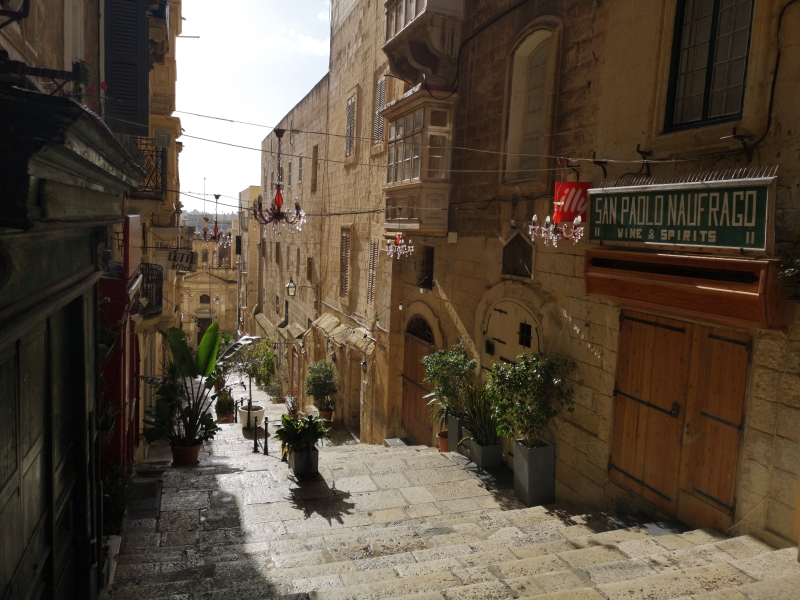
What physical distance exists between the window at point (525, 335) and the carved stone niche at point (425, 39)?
4853 millimetres

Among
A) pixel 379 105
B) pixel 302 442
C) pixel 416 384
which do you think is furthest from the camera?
pixel 379 105

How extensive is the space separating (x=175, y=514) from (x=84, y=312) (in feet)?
12.6

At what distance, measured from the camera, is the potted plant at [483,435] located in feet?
28.8

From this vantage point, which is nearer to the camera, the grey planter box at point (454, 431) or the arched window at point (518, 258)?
the arched window at point (518, 258)

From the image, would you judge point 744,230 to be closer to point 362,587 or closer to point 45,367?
point 362,587

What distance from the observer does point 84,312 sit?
421 centimetres

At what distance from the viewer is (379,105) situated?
1520cm

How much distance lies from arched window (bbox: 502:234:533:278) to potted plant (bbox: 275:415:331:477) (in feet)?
11.9

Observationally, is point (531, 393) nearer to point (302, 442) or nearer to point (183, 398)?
point (302, 442)

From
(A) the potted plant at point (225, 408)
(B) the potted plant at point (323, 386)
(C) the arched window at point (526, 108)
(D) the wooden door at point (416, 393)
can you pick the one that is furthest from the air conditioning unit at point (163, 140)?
(C) the arched window at point (526, 108)

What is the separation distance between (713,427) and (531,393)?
7.44 ft

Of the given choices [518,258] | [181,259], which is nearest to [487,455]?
[518,258]

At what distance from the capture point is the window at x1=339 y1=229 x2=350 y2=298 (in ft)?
56.0

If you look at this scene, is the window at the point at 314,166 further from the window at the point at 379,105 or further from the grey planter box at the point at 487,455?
the grey planter box at the point at 487,455
